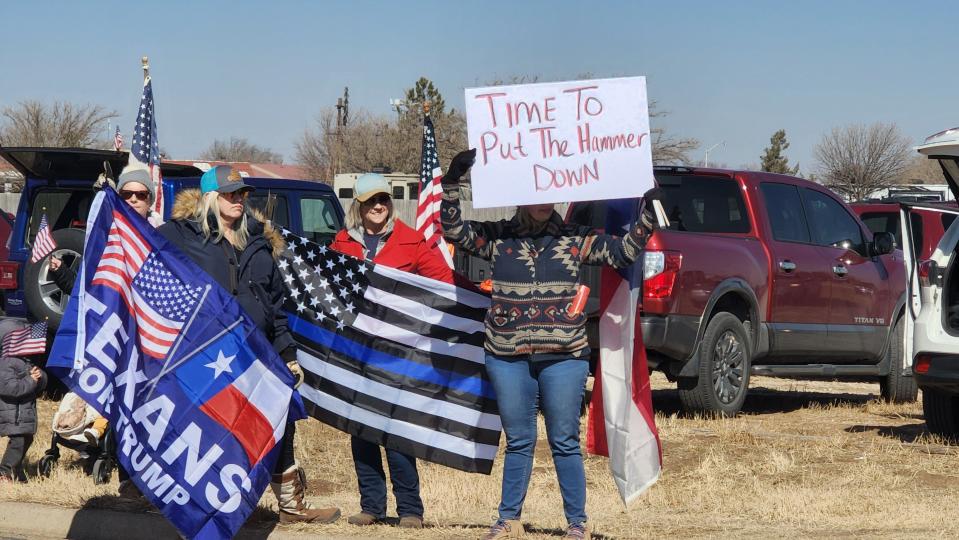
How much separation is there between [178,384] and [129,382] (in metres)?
0.23

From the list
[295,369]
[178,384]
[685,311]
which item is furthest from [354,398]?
[685,311]

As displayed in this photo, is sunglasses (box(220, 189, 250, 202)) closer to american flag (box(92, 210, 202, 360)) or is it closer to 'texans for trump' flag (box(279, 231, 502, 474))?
american flag (box(92, 210, 202, 360))

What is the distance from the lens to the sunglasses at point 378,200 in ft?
23.2

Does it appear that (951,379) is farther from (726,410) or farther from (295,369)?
(295,369)

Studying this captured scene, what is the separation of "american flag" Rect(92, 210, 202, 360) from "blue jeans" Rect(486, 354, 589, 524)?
1.51m

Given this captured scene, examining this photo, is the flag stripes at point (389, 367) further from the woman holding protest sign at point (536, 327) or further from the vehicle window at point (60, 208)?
the vehicle window at point (60, 208)

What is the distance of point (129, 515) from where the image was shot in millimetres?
7277

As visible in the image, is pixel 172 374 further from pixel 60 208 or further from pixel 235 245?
pixel 60 208

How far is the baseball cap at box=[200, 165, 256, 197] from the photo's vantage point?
21.6ft

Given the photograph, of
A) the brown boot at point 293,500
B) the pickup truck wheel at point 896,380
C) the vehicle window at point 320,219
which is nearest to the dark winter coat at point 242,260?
the brown boot at point 293,500

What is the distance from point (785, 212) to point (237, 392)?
680cm

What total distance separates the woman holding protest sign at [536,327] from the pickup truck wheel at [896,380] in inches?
293

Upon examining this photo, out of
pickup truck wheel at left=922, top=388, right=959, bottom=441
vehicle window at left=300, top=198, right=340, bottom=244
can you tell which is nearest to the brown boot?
pickup truck wheel at left=922, top=388, right=959, bottom=441

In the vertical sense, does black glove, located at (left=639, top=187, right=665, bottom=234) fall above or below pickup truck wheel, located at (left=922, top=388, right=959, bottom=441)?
above
